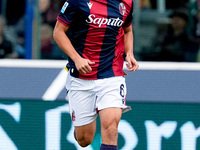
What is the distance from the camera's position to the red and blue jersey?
12.1ft

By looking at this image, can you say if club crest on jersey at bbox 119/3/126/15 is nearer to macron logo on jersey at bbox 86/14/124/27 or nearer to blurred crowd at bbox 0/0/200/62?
macron logo on jersey at bbox 86/14/124/27

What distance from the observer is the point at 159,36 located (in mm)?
6797

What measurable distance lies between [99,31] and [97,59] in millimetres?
208

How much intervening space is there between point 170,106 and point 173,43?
218 centimetres

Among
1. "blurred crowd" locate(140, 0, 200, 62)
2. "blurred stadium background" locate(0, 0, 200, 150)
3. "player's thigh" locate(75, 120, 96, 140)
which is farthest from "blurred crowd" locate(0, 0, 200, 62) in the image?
"player's thigh" locate(75, 120, 96, 140)

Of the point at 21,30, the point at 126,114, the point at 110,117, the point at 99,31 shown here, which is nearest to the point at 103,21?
the point at 99,31

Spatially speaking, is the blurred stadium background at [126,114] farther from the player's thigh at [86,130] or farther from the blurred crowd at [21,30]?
the blurred crowd at [21,30]

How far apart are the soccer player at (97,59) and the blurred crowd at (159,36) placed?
254 cm

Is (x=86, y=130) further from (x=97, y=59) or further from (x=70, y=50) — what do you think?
(x=70, y=50)

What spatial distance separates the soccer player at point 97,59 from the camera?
367 centimetres

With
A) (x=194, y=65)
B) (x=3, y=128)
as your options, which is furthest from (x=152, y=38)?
(x=3, y=128)

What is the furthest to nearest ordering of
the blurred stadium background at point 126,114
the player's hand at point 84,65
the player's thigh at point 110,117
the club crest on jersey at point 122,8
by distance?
the blurred stadium background at point 126,114 < the club crest on jersey at point 122,8 < the player's thigh at point 110,117 < the player's hand at point 84,65

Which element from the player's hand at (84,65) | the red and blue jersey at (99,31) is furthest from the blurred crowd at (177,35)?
the player's hand at (84,65)

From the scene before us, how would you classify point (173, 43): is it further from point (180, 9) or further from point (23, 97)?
point (23, 97)
